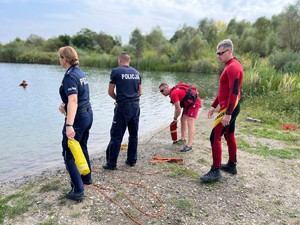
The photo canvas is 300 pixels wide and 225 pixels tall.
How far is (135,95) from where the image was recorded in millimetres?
6379

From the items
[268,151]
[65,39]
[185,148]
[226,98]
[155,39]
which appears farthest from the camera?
[65,39]

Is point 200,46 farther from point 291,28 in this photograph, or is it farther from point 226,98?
point 226,98

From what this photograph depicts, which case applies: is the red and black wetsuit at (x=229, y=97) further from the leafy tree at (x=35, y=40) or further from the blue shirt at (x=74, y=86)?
the leafy tree at (x=35, y=40)

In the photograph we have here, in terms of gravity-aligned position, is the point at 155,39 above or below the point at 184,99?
above

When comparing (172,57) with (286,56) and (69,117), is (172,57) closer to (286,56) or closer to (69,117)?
(286,56)

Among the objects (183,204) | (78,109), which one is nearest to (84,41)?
(78,109)

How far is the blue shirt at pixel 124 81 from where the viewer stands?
6152 millimetres

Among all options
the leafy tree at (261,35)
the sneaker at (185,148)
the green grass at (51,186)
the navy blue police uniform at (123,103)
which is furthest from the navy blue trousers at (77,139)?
the leafy tree at (261,35)

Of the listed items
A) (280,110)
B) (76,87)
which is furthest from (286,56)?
(76,87)

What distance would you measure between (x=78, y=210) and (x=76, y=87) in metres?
1.91

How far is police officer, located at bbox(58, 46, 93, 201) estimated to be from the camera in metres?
4.63

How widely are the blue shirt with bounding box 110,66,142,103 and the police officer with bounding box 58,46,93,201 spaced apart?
1.20m

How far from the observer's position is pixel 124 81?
6.16 m

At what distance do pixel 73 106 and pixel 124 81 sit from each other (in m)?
1.76
